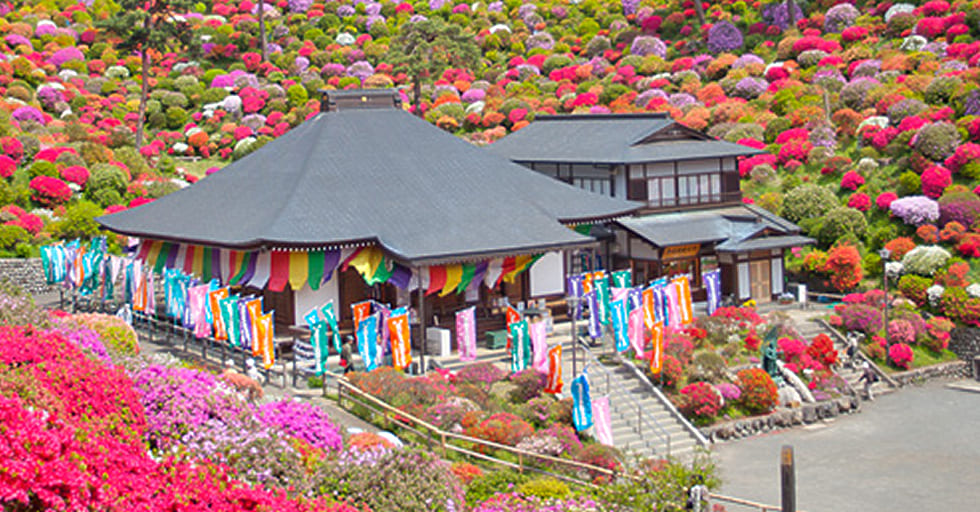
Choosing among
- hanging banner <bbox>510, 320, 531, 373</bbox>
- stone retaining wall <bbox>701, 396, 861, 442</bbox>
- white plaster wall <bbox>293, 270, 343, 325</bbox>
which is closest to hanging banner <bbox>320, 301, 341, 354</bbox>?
white plaster wall <bbox>293, 270, 343, 325</bbox>

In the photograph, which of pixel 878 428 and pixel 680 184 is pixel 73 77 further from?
pixel 878 428

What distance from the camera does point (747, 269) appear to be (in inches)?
1748

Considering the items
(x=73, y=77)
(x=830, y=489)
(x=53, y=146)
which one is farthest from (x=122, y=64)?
(x=830, y=489)

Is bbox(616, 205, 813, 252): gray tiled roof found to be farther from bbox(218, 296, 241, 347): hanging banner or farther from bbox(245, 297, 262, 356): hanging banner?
bbox(218, 296, 241, 347): hanging banner

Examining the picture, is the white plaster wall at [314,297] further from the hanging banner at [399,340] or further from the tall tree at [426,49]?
the tall tree at [426,49]

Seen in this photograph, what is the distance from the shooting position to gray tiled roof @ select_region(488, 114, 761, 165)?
4559cm

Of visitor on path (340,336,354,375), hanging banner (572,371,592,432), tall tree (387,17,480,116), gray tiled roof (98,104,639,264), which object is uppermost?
tall tree (387,17,480,116)

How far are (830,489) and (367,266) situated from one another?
1638cm

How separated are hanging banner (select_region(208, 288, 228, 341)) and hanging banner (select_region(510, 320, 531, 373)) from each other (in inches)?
358

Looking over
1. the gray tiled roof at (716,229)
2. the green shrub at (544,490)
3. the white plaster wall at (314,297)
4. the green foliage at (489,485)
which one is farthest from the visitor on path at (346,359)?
the gray tiled roof at (716,229)

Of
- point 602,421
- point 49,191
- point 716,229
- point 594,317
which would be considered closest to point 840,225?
point 716,229

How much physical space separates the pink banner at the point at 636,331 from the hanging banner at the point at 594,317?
1.95 metres

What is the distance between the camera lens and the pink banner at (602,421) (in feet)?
99.4

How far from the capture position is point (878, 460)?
30.5 metres
